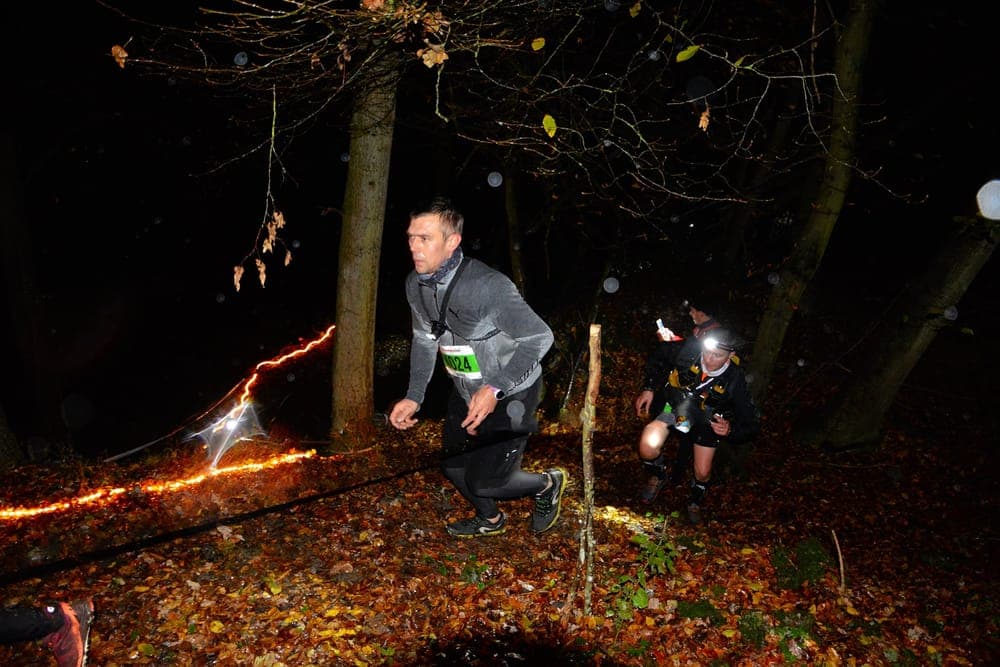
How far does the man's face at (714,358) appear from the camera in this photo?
5.63 metres

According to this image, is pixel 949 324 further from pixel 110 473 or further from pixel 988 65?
pixel 110 473

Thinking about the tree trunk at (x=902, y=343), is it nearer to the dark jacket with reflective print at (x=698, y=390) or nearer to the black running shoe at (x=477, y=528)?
the dark jacket with reflective print at (x=698, y=390)

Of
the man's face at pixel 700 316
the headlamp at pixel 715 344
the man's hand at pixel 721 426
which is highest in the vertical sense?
the man's face at pixel 700 316

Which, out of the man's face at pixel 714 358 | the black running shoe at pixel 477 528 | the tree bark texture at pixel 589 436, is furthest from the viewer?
the man's face at pixel 714 358

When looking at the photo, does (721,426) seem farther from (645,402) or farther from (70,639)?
(70,639)

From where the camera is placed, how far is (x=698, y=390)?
5824mm

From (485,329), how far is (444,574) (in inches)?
85.5

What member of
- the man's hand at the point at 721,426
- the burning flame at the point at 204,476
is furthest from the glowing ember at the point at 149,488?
the man's hand at the point at 721,426

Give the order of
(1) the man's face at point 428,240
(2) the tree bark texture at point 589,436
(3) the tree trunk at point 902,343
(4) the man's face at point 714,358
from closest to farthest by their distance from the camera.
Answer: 1. (2) the tree bark texture at point 589,436
2. (1) the man's face at point 428,240
3. (4) the man's face at point 714,358
4. (3) the tree trunk at point 902,343

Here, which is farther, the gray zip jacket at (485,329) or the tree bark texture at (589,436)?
the gray zip jacket at (485,329)

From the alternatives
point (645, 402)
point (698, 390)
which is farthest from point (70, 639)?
point (698, 390)

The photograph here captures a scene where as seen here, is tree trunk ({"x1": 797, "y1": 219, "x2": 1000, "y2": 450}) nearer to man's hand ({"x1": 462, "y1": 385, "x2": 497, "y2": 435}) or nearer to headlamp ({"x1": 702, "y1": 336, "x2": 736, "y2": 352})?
headlamp ({"x1": 702, "y1": 336, "x2": 736, "y2": 352})

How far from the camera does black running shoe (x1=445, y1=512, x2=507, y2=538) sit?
5.05 meters

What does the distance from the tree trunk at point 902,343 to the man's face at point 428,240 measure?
685 cm
